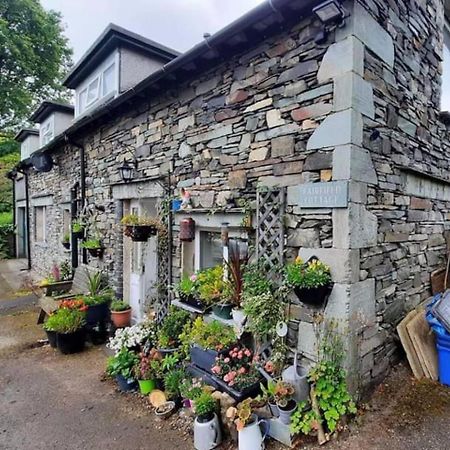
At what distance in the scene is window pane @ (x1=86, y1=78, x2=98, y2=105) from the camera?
27.8 ft

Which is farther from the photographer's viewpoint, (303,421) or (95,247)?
(95,247)

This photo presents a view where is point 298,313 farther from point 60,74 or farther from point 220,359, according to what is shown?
point 60,74

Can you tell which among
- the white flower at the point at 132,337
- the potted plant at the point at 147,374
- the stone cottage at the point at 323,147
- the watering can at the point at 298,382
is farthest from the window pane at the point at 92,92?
the watering can at the point at 298,382

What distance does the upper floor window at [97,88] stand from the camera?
7.78 m

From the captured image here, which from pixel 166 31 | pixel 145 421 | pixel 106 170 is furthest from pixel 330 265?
pixel 166 31

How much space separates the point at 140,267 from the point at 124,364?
1.95 m

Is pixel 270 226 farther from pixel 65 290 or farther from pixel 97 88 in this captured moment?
pixel 97 88

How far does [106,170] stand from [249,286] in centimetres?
454

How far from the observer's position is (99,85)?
27.1 ft

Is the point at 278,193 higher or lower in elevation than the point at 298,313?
higher

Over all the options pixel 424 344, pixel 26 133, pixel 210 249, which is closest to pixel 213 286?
pixel 210 249

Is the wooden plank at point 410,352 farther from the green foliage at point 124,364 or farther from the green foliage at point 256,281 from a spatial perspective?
the green foliage at point 124,364

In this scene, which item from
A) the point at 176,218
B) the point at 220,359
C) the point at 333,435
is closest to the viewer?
the point at 333,435

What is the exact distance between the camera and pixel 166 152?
503 centimetres
